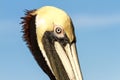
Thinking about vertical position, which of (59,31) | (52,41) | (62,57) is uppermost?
(59,31)

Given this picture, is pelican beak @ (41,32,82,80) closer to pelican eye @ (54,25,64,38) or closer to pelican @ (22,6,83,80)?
pelican @ (22,6,83,80)

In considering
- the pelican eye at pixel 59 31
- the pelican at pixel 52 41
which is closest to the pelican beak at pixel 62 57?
the pelican at pixel 52 41

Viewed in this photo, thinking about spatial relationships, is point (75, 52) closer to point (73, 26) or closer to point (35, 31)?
point (73, 26)

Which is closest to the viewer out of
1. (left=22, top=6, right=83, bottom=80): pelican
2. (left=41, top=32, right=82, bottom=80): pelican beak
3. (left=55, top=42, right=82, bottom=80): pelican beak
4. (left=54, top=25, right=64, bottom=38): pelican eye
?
(left=55, top=42, right=82, bottom=80): pelican beak

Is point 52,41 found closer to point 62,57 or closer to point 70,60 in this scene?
point 62,57

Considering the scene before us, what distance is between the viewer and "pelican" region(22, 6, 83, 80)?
28.6ft

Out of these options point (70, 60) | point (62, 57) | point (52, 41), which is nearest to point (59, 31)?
point (52, 41)

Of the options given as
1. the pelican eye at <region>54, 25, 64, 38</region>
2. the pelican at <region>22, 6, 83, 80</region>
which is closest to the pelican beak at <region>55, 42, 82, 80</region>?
the pelican at <region>22, 6, 83, 80</region>

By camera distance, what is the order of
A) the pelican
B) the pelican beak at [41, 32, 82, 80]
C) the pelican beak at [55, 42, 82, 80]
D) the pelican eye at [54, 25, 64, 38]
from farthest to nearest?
1. the pelican eye at [54, 25, 64, 38]
2. the pelican
3. the pelican beak at [41, 32, 82, 80]
4. the pelican beak at [55, 42, 82, 80]

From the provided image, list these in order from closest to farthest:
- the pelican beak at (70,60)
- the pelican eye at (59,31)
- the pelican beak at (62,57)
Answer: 1. the pelican beak at (70,60)
2. the pelican beak at (62,57)
3. the pelican eye at (59,31)

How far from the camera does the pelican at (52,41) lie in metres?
8.73

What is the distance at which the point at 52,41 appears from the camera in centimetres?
952

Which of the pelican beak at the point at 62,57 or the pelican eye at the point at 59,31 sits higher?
the pelican eye at the point at 59,31

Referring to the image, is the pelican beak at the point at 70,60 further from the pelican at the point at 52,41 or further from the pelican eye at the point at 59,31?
the pelican eye at the point at 59,31
